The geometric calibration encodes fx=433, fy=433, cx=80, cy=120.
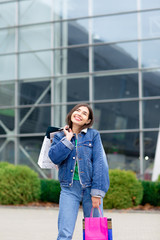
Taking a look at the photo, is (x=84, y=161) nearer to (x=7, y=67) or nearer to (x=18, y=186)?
(x=18, y=186)

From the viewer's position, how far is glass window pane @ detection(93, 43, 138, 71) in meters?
16.2

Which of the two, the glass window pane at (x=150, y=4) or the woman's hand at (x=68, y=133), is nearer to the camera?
the woman's hand at (x=68, y=133)

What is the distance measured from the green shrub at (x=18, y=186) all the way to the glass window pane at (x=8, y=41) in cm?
739

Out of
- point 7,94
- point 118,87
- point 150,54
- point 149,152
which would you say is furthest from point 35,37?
point 149,152

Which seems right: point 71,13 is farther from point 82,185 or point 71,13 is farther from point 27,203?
point 82,185

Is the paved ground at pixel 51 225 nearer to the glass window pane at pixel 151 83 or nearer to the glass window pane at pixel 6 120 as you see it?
the glass window pane at pixel 151 83

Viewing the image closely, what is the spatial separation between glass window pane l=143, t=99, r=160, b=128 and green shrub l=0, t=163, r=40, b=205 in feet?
18.1

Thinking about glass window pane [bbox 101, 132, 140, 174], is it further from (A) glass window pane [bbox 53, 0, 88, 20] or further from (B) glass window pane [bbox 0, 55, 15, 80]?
(A) glass window pane [bbox 53, 0, 88, 20]

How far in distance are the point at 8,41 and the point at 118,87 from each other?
517 centimetres

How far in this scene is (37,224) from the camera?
26.0 feet

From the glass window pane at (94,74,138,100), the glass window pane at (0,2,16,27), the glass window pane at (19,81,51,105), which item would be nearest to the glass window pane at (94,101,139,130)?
the glass window pane at (94,74,138,100)

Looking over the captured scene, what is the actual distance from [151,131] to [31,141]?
4704mm

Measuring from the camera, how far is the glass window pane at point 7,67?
17703 millimetres

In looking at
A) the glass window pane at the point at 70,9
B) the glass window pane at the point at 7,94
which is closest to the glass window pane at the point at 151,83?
the glass window pane at the point at 70,9
